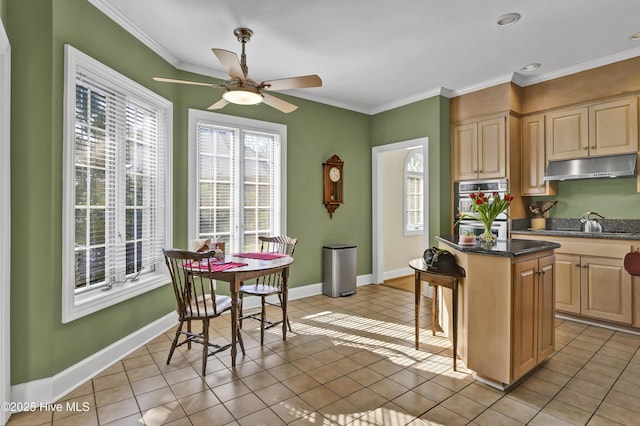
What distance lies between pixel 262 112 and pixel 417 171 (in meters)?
3.55

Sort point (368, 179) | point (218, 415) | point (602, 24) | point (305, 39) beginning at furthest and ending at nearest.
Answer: point (368, 179), point (305, 39), point (602, 24), point (218, 415)

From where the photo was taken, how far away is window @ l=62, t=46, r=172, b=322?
249cm

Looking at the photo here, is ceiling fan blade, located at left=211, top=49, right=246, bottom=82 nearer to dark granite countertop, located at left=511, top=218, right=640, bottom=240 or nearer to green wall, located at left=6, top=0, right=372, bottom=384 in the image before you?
green wall, located at left=6, top=0, right=372, bottom=384

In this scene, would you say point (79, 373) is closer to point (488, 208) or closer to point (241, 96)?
point (241, 96)

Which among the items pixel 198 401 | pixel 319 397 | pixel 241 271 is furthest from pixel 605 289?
pixel 198 401

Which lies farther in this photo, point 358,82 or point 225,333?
point 358,82

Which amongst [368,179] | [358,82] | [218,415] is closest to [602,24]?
[358,82]

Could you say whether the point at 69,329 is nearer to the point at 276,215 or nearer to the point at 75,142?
the point at 75,142

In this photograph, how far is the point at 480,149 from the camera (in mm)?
4691

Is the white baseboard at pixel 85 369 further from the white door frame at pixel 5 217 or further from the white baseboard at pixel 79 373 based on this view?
the white door frame at pixel 5 217

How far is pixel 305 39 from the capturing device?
134 inches

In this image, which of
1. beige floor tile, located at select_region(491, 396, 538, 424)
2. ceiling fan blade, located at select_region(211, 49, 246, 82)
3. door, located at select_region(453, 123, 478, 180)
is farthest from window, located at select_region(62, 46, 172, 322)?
door, located at select_region(453, 123, 478, 180)

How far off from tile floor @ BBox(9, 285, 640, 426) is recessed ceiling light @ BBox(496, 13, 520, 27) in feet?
9.65

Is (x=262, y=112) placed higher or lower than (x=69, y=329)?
higher
